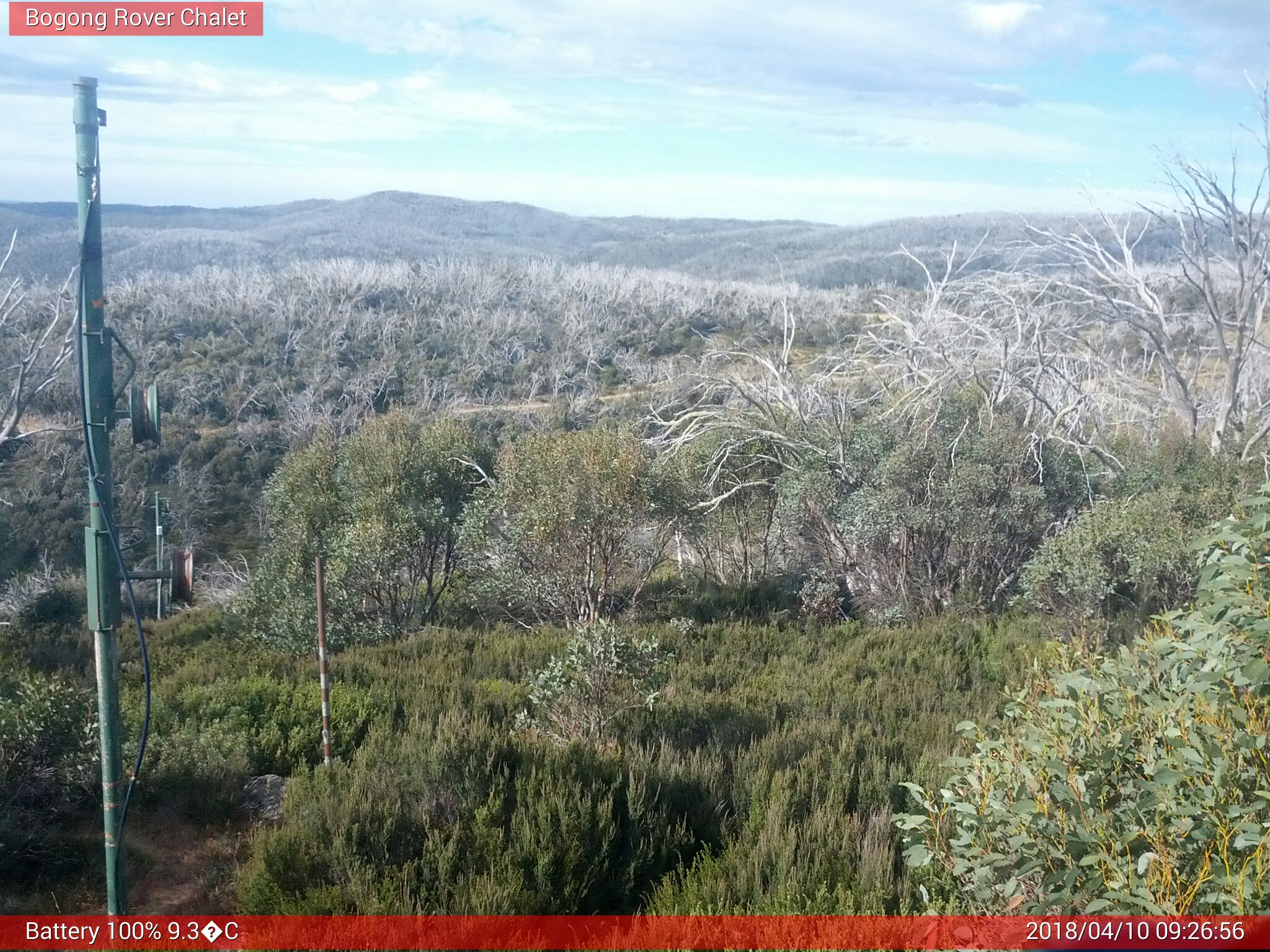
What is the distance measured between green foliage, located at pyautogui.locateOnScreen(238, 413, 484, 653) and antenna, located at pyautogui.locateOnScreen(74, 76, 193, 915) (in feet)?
28.7

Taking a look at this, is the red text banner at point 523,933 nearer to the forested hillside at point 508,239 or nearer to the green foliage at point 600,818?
the green foliage at point 600,818

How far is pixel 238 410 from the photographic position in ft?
105

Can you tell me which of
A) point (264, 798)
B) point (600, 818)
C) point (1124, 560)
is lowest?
point (264, 798)

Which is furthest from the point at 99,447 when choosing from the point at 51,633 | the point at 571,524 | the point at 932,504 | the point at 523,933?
the point at 51,633

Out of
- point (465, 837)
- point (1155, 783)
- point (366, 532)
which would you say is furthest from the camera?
point (366, 532)

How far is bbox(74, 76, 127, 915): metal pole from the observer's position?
11.7 feet

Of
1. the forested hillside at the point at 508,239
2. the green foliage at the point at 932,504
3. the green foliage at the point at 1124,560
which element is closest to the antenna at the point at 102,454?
the green foliage at the point at 1124,560

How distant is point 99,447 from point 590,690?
3773 millimetres

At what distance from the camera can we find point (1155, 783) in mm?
2770

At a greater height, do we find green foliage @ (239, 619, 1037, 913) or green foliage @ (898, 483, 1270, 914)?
green foliage @ (898, 483, 1270, 914)

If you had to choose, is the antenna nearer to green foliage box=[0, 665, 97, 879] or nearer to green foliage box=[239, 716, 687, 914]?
green foliage box=[239, 716, 687, 914]

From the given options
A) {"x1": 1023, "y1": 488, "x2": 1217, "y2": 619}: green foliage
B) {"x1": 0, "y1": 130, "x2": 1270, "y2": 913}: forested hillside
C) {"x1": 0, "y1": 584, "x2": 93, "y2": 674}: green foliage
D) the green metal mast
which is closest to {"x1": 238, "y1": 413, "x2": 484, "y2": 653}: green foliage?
{"x1": 0, "y1": 130, "x2": 1270, "y2": 913}: forested hillside

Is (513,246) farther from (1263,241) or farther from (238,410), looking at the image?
(1263,241)

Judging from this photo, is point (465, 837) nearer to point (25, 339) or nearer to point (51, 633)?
point (51, 633)
